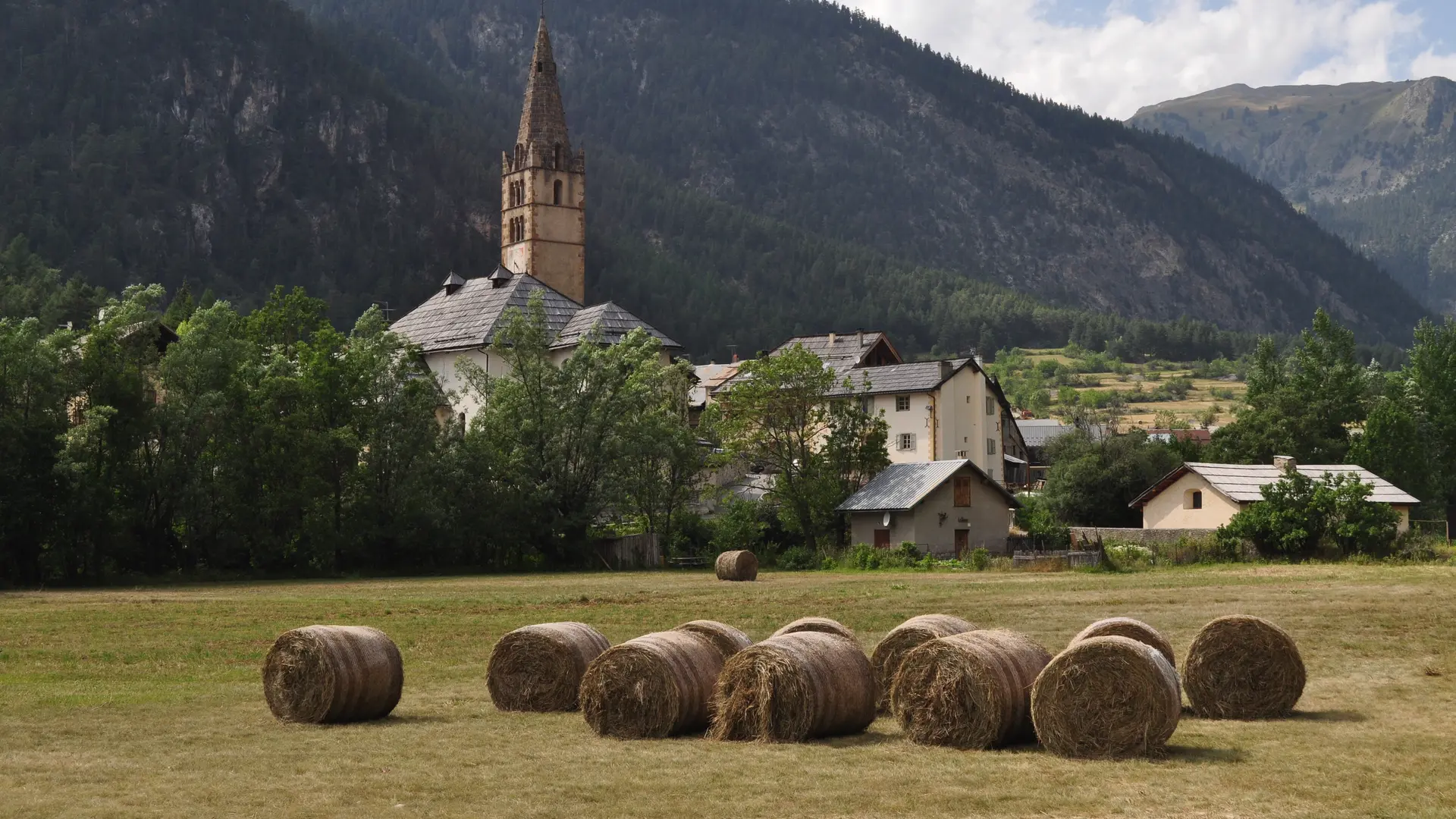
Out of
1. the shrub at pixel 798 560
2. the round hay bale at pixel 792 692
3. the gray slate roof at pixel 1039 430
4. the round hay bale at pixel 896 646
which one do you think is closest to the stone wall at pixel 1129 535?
the shrub at pixel 798 560

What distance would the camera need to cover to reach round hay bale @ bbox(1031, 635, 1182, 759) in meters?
16.7

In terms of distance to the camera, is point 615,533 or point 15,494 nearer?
point 15,494

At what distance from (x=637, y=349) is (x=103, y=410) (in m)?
27.2

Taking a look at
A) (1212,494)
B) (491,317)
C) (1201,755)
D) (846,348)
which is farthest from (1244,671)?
(846,348)

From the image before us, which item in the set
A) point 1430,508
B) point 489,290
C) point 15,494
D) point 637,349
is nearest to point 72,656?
point 15,494

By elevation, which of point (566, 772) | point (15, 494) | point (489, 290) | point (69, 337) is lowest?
point (566, 772)

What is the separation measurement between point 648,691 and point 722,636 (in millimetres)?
2184

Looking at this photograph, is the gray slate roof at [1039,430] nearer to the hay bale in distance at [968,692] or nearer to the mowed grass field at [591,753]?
the mowed grass field at [591,753]

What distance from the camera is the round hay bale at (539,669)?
2097 cm

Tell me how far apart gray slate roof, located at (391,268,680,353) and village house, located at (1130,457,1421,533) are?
29006 millimetres

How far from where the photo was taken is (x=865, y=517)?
71688 mm

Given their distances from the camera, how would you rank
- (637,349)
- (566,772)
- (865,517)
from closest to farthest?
(566,772)
(865,517)
(637,349)

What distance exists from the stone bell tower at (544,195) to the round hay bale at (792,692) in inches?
4156

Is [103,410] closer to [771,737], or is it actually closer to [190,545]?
[190,545]
